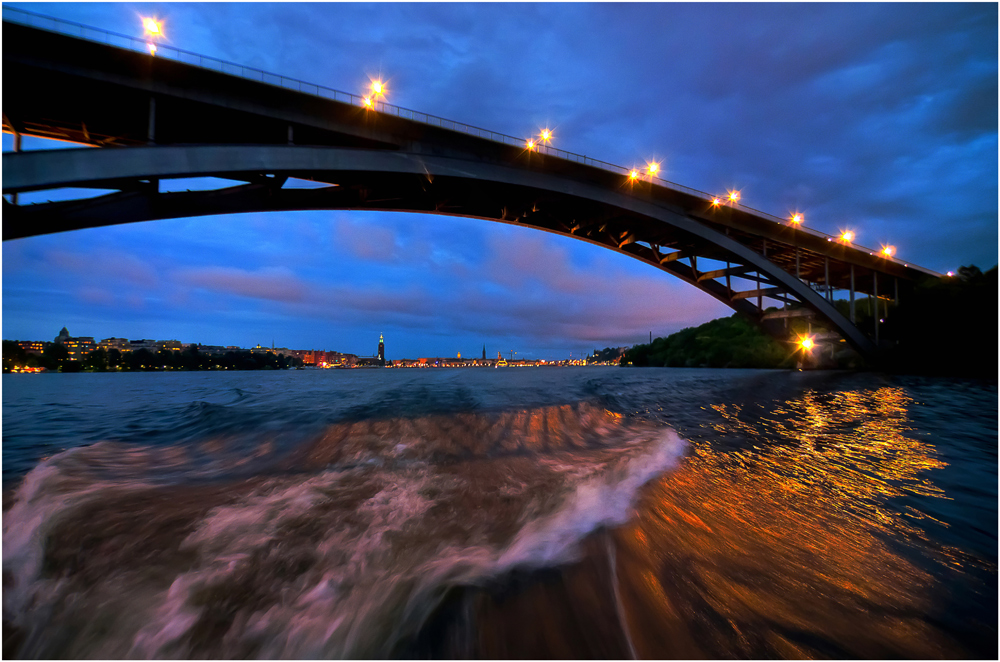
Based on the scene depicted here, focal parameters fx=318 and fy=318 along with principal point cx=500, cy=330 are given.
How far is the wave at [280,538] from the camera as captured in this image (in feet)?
5.96

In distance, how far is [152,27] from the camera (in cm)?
897

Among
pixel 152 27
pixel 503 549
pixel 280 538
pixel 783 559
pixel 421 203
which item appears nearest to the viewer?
pixel 783 559

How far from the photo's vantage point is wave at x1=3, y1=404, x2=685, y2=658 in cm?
182

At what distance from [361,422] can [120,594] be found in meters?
4.70

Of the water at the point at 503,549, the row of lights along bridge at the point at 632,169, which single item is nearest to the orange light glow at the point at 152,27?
the row of lights along bridge at the point at 632,169

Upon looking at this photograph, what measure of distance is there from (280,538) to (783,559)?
3.79m

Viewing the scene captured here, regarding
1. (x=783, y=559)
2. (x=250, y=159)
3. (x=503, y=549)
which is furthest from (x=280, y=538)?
(x=250, y=159)

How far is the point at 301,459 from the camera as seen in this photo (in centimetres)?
451

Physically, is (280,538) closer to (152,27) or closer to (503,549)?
(503,549)

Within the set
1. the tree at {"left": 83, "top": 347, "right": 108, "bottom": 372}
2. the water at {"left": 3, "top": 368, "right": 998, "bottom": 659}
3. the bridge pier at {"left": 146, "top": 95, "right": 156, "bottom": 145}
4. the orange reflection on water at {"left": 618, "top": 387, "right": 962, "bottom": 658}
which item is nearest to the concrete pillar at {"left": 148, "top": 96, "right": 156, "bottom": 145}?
the bridge pier at {"left": 146, "top": 95, "right": 156, "bottom": 145}

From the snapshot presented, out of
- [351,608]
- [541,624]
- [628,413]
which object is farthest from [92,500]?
[628,413]

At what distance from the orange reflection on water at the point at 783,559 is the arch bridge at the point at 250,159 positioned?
13131mm

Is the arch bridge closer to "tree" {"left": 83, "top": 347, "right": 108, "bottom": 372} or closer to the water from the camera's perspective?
the water

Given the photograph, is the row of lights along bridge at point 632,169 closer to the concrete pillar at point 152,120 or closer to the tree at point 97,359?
the concrete pillar at point 152,120
